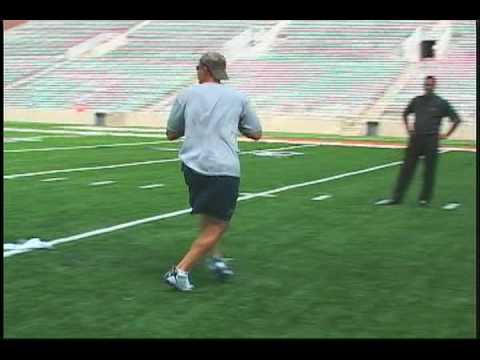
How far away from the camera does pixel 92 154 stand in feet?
62.0

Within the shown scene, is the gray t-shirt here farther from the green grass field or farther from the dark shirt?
the dark shirt

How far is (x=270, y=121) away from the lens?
35.2 metres

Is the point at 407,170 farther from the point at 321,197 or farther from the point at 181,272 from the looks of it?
the point at 181,272

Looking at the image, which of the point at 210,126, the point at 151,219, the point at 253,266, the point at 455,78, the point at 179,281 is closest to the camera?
the point at 210,126

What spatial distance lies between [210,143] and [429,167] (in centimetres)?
608

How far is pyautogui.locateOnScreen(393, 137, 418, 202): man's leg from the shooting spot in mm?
11500

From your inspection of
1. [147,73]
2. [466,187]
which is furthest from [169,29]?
[466,187]

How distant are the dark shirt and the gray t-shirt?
18.9ft

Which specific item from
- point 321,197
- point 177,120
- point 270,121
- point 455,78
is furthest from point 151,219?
point 455,78
